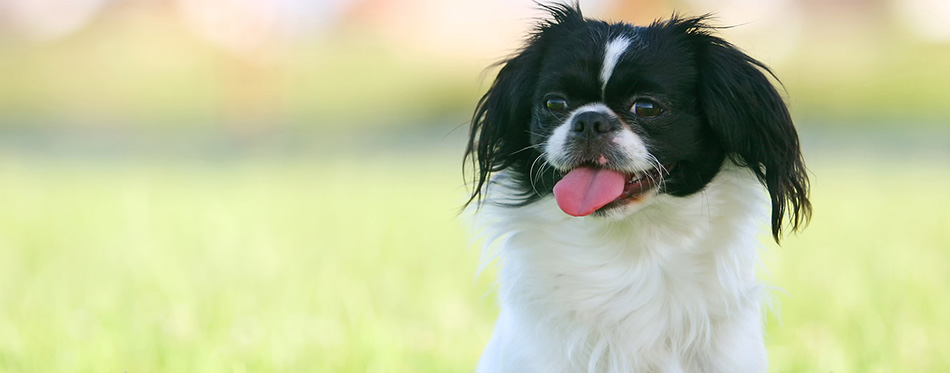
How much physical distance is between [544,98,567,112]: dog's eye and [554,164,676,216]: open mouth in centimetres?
21

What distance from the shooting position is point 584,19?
129 inches

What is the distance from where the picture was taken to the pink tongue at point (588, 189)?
2.85m

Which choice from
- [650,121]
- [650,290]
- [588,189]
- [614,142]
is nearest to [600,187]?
[588,189]

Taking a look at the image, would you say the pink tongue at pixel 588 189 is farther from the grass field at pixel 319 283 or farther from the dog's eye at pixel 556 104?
the grass field at pixel 319 283

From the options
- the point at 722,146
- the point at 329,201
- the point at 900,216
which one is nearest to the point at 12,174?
the point at 329,201

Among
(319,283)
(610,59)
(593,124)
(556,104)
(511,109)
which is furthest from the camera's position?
(319,283)

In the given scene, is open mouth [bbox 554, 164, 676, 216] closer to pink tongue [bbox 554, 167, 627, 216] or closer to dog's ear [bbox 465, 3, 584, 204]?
pink tongue [bbox 554, 167, 627, 216]

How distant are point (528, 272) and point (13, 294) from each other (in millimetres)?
A: 3625

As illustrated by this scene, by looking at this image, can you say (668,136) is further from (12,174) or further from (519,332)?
(12,174)

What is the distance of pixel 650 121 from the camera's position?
2.88m

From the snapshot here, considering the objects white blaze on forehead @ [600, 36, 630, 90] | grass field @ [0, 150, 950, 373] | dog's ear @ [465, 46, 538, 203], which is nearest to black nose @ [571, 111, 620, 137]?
white blaze on forehead @ [600, 36, 630, 90]

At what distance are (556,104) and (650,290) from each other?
671 millimetres

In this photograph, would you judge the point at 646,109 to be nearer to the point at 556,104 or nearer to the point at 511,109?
the point at 556,104

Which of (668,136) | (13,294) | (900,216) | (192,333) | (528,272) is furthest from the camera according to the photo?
(900,216)
